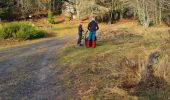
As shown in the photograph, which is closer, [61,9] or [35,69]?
[35,69]

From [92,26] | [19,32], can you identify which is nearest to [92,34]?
[92,26]

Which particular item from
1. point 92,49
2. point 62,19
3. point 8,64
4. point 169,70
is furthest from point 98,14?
point 169,70

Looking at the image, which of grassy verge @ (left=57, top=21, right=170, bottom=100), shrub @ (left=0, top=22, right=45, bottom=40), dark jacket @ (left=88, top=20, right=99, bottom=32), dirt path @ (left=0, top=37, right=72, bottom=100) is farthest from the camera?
shrub @ (left=0, top=22, right=45, bottom=40)

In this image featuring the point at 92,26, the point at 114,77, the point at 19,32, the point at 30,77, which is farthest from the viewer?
the point at 19,32

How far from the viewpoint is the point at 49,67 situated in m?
16.6

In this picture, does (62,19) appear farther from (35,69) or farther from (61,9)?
→ (35,69)

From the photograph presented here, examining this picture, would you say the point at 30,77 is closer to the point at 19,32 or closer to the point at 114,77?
the point at 114,77

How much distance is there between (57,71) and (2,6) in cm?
3254

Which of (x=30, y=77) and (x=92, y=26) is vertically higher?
(x=92, y=26)

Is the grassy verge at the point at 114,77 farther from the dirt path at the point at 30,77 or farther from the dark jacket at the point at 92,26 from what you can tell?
the dark jacket at the point at 92,26

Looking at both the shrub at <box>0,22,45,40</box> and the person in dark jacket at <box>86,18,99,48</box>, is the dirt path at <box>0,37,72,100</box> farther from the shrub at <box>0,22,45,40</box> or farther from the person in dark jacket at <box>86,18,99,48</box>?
the shrub at <box>0,22,45,40</box>

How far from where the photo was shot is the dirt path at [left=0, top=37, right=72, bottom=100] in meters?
12.3

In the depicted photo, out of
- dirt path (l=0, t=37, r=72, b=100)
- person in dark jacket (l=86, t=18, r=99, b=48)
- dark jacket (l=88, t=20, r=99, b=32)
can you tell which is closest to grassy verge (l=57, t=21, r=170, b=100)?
dirt path (l=0, t=37, r=72, b=100)

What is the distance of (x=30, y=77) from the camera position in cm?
1462
